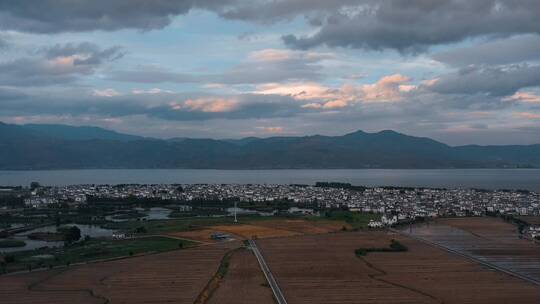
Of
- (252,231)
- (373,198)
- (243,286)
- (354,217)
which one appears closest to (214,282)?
(243,286)

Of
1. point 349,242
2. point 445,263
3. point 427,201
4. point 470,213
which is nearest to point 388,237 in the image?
point 349,242

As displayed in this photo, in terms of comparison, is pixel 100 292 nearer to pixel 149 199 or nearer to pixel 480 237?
pixel 480 237

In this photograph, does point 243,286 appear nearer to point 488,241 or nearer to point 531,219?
point 488,241

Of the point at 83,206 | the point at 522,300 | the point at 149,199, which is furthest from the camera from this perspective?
the point at 149,199

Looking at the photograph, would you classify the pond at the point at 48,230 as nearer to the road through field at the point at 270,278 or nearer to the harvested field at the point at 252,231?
the harvested field at the point at 252,231

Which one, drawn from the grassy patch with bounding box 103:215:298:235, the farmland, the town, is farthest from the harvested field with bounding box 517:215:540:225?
the grassy patch with bounding box 103:215:298:235
